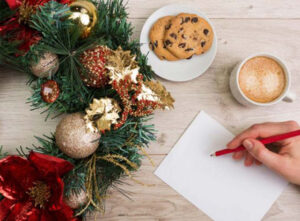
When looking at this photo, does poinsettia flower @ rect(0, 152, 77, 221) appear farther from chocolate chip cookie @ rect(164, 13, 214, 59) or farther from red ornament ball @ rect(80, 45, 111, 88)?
chocolate chip cookie @ rect(164, 13, 214, 59)

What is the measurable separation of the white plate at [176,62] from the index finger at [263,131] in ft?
0.57

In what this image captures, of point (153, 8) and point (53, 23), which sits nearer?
point (53, 23)

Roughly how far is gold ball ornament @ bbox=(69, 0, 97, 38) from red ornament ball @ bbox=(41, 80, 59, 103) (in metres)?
0.10

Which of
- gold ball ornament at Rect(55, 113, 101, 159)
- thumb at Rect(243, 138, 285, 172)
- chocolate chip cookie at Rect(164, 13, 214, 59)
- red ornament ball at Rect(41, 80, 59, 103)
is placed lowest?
thumb at Rect(243, 138, 285, 172)

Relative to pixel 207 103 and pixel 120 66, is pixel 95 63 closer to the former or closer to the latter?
pixel 120 66

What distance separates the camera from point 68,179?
480mm

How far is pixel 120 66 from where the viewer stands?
0.45 metres

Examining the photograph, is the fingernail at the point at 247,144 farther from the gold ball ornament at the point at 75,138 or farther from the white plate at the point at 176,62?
the gold ball ornament at the point at 75,138

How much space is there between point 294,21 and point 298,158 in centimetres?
35

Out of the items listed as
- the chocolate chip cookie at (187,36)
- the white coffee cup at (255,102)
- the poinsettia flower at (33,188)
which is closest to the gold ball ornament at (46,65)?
the poinsettia flower at (33,188)

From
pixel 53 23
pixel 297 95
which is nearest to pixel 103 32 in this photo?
pixel 53 23

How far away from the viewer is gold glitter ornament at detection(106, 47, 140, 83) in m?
0.44

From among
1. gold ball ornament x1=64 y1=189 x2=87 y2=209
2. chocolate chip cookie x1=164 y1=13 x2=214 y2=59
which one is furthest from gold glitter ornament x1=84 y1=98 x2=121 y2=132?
chocolate chip cookie x1=164 y1=13 x2=214 y2=59

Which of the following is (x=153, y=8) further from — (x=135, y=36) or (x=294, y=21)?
(x=294, y=21)
